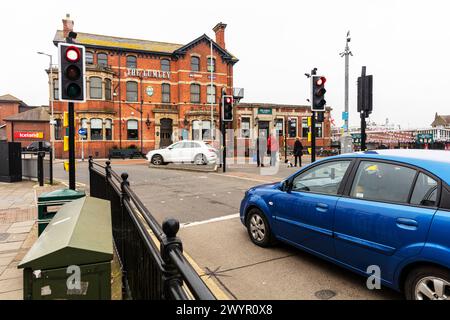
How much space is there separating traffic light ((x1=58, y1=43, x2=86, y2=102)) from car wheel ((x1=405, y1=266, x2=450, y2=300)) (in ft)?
18.0

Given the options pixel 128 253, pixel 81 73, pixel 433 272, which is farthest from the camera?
pixel 81 73

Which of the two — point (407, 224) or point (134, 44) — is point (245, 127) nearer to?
point (134, 44)

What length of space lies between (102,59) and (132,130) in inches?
317

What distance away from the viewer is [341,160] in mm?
4047

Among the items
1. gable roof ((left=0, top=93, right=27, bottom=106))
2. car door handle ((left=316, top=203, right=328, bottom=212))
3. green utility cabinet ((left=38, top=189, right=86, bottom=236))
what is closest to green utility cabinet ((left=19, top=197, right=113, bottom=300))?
green utility cabinet ((left=38, top=189, right=86, bottom=236))

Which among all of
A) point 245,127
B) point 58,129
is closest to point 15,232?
point 58,129

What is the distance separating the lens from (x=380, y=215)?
3.19m

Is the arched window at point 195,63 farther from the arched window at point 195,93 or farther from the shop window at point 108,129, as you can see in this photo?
the shop window at point 108,129

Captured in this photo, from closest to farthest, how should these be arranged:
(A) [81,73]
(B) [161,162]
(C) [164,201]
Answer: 1. (A) [81,73]
2. (C) [164,201]
3. (B) [161,162]

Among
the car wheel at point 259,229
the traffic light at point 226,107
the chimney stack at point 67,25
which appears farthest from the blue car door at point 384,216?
the chimney stack at point 67,25

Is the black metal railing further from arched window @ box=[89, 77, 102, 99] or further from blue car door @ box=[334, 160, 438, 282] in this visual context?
arched window @ box=[89, 77, 102, 99]
